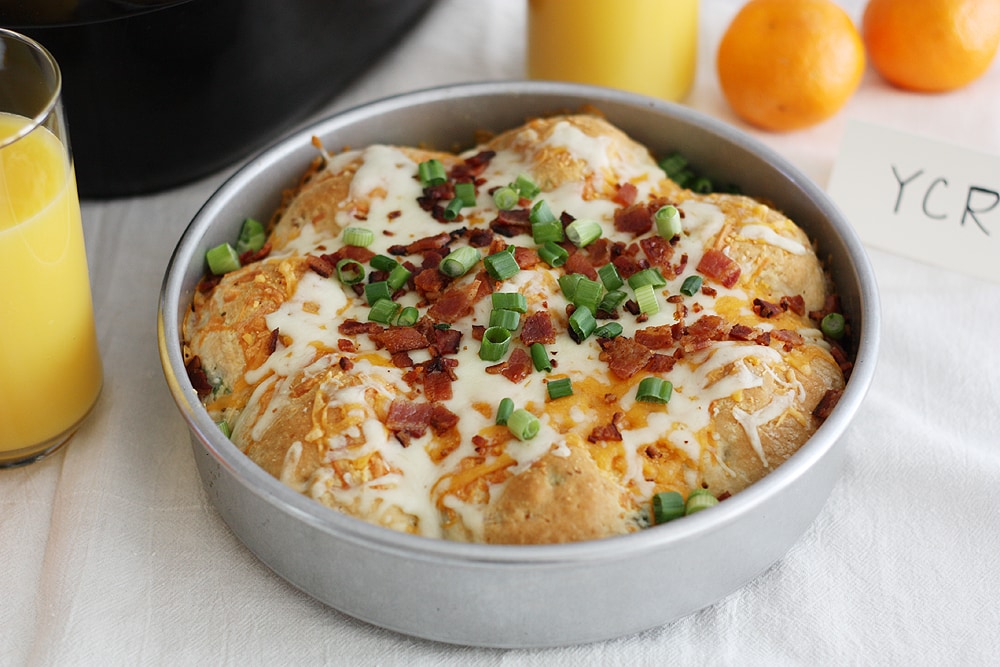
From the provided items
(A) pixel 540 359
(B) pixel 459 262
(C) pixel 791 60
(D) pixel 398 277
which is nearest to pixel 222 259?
(D) pixel 398 277

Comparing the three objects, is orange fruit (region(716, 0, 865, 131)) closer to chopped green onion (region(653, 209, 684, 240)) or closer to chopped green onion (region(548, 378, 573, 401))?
chopped green onion (region(653, 209, 684, 240))

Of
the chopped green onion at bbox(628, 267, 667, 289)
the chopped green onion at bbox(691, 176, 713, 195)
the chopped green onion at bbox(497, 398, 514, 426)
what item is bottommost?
the chopped green onion at bbox(691, 176, 713, 195)

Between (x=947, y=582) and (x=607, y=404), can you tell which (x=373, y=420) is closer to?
(x=607, y=404)

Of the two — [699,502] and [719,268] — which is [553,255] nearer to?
[719,268]

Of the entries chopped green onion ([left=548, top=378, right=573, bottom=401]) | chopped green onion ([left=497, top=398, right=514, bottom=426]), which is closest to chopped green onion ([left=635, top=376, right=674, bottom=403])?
chopped green onion ([left=548, top=378, right=573, bottom=401])

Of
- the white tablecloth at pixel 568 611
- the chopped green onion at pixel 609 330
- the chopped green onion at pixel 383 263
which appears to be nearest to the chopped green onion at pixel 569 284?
the chopped green onion at pixel 609 330
